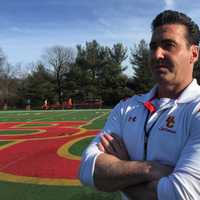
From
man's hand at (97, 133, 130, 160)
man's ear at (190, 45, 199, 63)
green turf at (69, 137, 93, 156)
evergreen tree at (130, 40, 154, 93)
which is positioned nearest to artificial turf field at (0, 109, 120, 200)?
green turf at (69, 137, 93, 156)

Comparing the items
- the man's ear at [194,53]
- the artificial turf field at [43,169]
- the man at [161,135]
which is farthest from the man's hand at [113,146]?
the artificial turf field at [43,169]

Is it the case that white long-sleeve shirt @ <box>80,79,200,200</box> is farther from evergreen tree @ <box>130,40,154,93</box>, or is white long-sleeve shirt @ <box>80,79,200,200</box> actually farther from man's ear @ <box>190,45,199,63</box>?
evergreen tree @ <box>130,40,154,93</box>

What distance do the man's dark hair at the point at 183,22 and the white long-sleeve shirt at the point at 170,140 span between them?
0.27m

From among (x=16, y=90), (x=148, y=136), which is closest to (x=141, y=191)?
(x=148, y=136)

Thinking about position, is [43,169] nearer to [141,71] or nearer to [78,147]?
[78,147]

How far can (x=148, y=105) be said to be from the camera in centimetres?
241

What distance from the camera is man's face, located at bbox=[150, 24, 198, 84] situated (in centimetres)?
238

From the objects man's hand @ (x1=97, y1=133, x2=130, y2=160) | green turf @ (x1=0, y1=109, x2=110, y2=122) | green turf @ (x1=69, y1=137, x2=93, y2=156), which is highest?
man's hand @ (x1=97, y1=133, x2=130, y2=160)

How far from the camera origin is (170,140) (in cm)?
215

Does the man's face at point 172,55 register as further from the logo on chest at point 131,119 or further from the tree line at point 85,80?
the tree line at point 85,80

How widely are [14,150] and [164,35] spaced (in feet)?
29.0

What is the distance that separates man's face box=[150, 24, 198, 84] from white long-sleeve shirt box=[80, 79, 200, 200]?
0.34 ft

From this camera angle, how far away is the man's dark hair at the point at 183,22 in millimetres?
2445

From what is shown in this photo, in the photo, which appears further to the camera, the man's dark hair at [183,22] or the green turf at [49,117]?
the green turf at [49,117]
